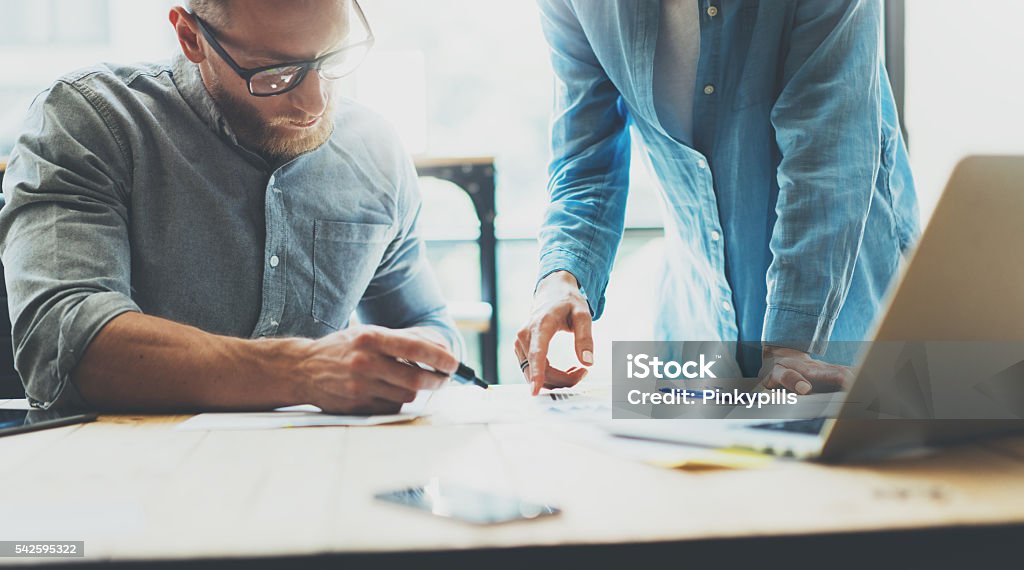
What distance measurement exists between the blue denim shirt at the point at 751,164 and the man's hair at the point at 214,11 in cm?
56

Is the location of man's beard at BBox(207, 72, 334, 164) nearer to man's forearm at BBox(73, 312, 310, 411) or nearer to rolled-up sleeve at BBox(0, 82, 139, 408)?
rolled-up sleeve at BBox(0, 82, 139, 408)

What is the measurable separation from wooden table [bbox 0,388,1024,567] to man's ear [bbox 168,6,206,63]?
82cm

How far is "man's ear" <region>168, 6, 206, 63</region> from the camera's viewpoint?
134cm

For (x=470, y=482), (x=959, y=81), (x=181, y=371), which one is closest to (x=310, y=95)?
(x=181, y=371)

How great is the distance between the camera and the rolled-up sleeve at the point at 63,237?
40.8 inches

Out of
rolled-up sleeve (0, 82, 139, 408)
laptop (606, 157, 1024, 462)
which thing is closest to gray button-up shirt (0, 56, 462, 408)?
rolled-up sleeve (0, 82, 139, 408)

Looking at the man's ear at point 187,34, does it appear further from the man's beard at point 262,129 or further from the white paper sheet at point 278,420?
the white paper sheet at point 278,420

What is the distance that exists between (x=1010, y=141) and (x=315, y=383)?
2.29 m

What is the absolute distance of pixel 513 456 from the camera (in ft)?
2.35

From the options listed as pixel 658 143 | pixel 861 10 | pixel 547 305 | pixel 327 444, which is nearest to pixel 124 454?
pixel 327 444

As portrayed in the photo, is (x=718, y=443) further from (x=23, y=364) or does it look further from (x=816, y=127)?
(x=23, y=364)

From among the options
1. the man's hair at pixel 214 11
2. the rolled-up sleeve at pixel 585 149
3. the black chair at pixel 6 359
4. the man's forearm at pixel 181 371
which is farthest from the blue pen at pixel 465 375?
the black chair at pixel 6 359

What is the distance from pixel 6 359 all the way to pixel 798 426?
139 centimetres

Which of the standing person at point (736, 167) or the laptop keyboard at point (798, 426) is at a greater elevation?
the standing person at point (736, 167)
